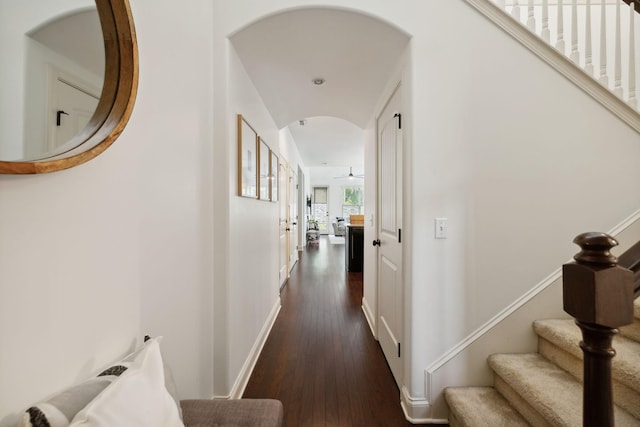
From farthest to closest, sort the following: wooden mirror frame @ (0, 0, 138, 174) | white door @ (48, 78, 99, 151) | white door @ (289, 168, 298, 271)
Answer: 1. white door @ (289, 168, 298, 271)
2. wooden mirror frame @ (0, 0, 138, 174)
3. white door @ (48, 78, 99, 151)

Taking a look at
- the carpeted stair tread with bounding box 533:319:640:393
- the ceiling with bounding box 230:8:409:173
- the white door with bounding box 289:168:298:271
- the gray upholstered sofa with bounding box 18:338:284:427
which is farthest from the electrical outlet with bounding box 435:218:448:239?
the white door with bounding box 289:168:298:271

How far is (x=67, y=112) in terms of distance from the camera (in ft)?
2.42

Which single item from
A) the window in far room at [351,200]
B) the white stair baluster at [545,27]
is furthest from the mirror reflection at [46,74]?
the window in far room at [351,200]

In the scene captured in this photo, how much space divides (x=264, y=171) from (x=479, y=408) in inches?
93.6

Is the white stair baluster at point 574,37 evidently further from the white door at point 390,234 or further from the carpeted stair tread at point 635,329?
the carpeted stair tread at point 635,329

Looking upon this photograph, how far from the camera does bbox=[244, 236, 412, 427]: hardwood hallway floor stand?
1.71 m

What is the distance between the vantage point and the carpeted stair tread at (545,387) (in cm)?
115

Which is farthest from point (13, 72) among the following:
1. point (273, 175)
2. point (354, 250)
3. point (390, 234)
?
point (354, 250)

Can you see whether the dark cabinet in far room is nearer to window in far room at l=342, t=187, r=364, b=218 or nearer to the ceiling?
the ceiling

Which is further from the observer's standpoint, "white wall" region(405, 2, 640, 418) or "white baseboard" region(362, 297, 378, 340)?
"white baseboard" region(362, 297, 378, 340)

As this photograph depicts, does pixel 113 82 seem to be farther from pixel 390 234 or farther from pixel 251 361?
pixel 251 361

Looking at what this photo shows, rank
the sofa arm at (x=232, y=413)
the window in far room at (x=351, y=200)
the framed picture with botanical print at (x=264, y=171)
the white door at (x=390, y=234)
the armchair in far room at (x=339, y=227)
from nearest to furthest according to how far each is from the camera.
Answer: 1. the sofa arm at (x=232, y=413)
2. the white door at (x=390, y=234)
3. the framed picture with botanical print at (x=264, y=171)
4. the armchair in far room at (x=339, y=227)
5. the window in far room at (x=351, y=200)

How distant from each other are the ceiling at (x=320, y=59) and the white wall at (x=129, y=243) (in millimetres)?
411

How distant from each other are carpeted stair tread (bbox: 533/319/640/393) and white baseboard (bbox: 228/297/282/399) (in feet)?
A: 6.14
